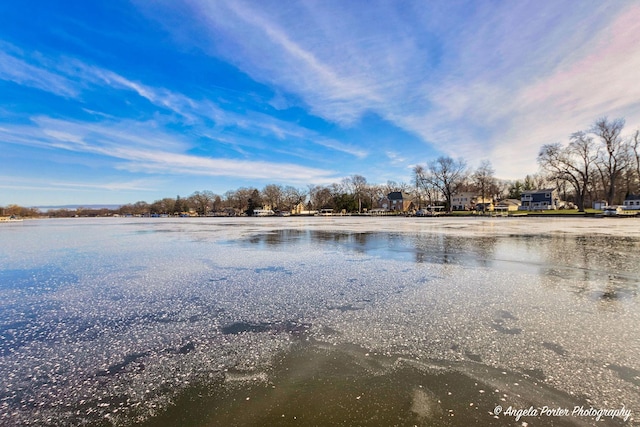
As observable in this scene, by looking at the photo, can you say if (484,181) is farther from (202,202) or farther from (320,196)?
(202,202)

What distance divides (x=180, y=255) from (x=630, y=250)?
1778 centimetres

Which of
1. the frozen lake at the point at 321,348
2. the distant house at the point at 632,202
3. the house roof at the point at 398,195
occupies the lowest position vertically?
the frozen lake at the point at 321,348

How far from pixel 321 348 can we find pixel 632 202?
268 ft

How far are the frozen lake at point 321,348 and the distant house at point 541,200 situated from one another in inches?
3219

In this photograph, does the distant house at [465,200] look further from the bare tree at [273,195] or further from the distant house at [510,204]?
the bare tree at [273,195]

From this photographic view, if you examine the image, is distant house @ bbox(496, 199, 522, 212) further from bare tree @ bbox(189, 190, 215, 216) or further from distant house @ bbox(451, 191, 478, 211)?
bare tree @ bbox(189, 190, 215, 216)

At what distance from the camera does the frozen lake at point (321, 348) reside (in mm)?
2730

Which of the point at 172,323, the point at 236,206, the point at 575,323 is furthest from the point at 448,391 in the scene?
the point at 236,206


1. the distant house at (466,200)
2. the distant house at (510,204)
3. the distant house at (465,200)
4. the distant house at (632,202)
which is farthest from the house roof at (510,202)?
the distant house at (632,202)

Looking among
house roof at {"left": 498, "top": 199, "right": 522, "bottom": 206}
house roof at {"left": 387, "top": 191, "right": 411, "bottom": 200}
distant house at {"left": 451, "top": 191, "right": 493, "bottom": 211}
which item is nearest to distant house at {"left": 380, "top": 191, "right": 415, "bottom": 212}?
house roof at {"left": 387, "top": 191, "right": 411, "bottom": 200}

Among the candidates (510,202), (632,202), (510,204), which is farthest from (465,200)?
(632,202)

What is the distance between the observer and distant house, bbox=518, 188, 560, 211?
75.0m

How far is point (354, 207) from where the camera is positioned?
87062 millimetres

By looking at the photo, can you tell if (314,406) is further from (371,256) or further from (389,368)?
(371,256)
